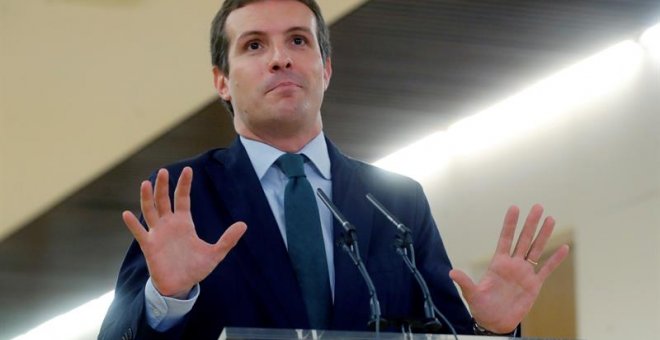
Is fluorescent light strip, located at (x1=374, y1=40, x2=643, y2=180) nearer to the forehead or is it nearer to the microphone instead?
the forehead

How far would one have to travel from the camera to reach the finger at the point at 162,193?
3283 millimetres

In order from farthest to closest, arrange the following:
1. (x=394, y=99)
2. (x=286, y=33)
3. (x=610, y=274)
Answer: (x=394, y=99), (x=610, y=274), (x=286, y=33)

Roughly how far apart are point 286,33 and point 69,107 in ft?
15.8

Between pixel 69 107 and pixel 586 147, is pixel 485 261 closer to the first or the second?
pixel 586 147

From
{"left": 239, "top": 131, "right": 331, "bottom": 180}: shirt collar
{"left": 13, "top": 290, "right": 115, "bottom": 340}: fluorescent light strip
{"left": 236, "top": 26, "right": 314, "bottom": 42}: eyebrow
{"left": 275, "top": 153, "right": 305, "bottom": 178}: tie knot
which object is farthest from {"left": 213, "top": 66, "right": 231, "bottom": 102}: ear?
{"left": 13, "top": 290, "right": 115, "bottom": 340}: fluorescent light strip

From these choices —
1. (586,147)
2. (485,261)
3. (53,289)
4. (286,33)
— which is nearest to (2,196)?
(53,289)

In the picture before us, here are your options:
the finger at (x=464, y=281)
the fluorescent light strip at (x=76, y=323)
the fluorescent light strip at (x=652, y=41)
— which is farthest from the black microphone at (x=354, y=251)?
the fluorescent light strip at (x=76, y=323)

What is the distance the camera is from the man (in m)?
3.30

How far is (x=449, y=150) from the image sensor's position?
859cm

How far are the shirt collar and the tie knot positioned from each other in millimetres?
33

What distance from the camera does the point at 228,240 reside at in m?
3.25

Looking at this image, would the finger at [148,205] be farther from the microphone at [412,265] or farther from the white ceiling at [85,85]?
the white ceiling at [85,85]

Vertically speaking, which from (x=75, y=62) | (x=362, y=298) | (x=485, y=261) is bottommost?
(x=362, y=298)

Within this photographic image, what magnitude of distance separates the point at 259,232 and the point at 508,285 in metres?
0.52
